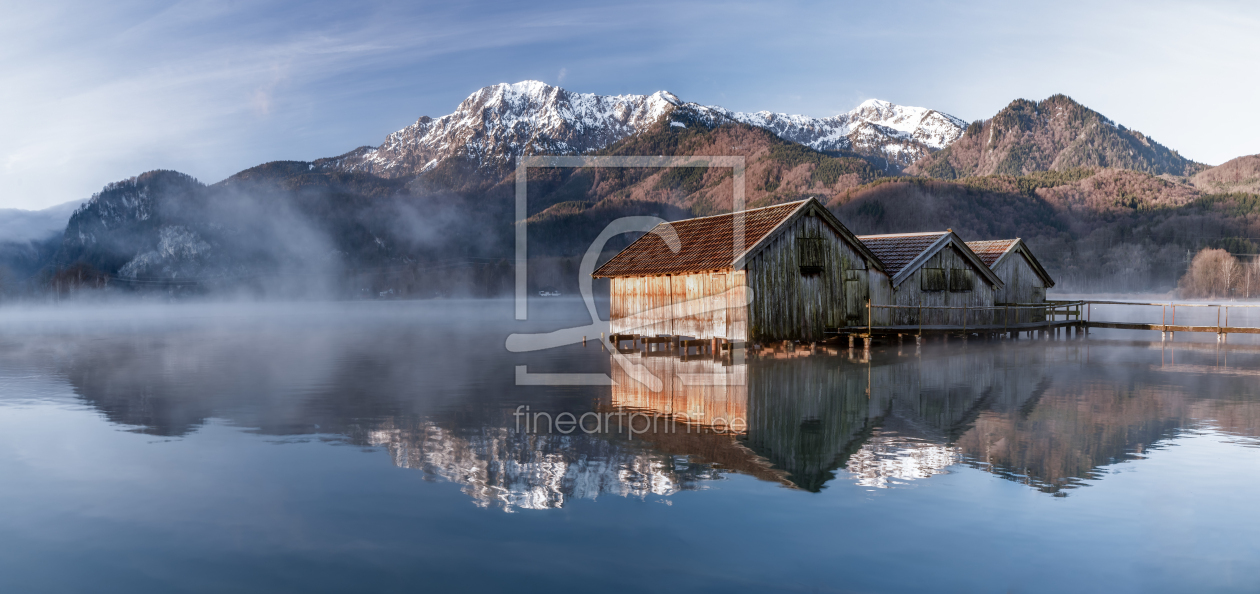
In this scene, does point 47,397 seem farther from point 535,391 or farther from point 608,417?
point 608,417

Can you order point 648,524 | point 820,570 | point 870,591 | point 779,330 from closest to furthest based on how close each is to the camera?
1. point 870,591
2. point 820,570
3. point 648,524
4. point 779,330

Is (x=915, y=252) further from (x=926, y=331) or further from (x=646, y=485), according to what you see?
(x=646, y=485)

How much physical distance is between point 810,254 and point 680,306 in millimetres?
5928

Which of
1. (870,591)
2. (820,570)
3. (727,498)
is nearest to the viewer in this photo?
(870,591)

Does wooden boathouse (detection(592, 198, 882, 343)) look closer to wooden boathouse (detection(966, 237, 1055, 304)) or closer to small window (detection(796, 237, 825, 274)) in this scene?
small window (detection(796, 237, 825, 274))

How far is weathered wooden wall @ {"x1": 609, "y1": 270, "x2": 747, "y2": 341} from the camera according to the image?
3195 centimetres

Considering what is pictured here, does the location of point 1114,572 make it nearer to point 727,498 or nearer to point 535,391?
point 727,498

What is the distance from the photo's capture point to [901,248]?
3888 centimetres

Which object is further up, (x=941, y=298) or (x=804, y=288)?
(x=804, y=288)

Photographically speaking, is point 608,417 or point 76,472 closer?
point 76,472

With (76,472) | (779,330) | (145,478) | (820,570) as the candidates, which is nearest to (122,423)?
(76,472)

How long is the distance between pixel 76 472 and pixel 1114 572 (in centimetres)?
1587

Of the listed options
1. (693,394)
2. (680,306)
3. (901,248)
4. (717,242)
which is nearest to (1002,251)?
(901,248)

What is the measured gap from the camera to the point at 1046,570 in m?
8.66
